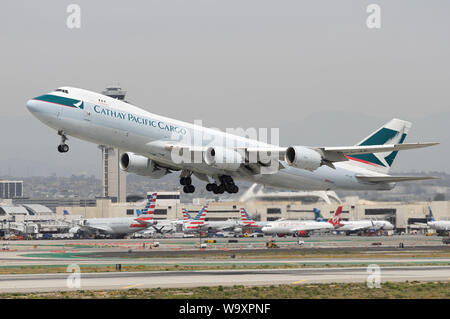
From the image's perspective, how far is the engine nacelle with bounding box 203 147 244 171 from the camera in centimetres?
5572

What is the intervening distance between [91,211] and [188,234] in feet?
Answer: 197

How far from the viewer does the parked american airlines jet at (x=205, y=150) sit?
50.8 metres

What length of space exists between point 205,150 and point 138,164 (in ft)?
24.9

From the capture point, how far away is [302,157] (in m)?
→ 55.5

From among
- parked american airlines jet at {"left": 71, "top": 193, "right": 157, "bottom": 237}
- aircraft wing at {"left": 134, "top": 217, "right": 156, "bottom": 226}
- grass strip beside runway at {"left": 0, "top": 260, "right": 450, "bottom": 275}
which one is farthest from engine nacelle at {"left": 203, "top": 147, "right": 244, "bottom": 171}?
Result: aircraft wing at {"left": 134, "top": 217, "right": 156, "bottom": 226}

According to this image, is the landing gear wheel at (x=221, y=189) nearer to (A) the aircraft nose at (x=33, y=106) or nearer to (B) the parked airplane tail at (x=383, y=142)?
(B) the parked airplane tail at (x=383, y=142)

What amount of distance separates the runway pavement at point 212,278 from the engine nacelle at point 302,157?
8.50 metres

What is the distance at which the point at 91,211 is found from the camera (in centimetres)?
19662

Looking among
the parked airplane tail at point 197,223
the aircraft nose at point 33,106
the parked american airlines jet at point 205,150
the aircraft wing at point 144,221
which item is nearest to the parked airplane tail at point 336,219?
the parked airplane tail at point 197,223

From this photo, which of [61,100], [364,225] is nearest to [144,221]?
[364,225]

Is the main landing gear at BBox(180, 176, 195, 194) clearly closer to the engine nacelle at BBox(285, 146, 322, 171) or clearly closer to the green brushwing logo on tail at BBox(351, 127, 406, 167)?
the engine nacelle at BBox(285, 146, 322, 171)

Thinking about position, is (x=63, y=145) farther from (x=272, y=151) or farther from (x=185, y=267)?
(x=272, y=151)

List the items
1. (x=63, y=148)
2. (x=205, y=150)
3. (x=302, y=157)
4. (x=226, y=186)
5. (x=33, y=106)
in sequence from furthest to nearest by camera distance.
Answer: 1. (x=226, y=186)
2. (x=205, y=150)
3. (x=302, y=157)
4. (x=63, y=148)
5. (x=33, y=106)
